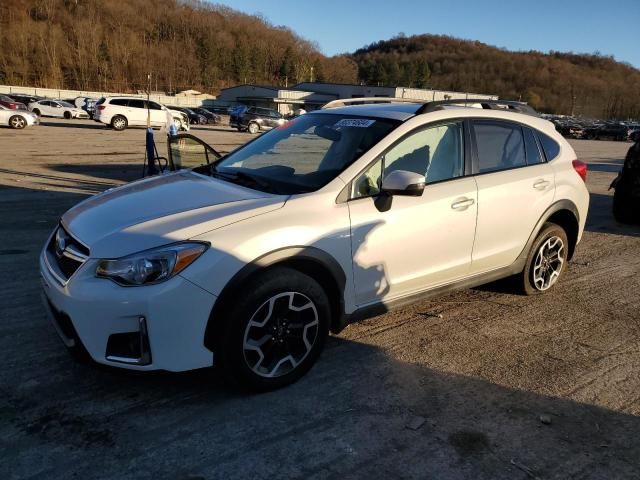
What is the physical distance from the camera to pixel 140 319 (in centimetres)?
274

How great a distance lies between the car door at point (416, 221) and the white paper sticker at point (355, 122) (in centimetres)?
34

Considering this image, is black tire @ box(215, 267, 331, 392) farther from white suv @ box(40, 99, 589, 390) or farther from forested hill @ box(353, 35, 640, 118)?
forested hill @ box(353, 35, 640, 118)

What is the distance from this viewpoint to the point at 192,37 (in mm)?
147625

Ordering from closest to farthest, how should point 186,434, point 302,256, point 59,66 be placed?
1. point 186,434
2. point 302,256
3. point 59,66

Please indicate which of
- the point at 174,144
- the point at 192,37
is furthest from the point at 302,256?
the point at 192,37

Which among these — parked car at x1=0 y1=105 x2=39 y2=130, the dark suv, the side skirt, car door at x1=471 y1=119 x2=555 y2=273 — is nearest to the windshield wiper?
the side skirt

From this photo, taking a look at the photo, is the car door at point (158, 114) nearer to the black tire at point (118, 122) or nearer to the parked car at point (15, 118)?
the black tire at point (118, 122)

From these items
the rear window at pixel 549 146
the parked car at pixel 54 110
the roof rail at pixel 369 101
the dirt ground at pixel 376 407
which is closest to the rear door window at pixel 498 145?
the rear window at pixel 549 146

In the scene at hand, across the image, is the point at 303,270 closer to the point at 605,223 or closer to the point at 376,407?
the point at 376,407

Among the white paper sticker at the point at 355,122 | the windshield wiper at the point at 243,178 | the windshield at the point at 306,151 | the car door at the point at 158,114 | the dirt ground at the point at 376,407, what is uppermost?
the car door at the point at 158,114

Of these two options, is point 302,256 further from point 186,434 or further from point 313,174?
point 186,434

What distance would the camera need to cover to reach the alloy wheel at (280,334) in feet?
10.0

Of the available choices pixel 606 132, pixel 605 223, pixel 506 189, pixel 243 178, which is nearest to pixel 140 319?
pixel 243 178

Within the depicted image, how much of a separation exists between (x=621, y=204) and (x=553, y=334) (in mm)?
5589
